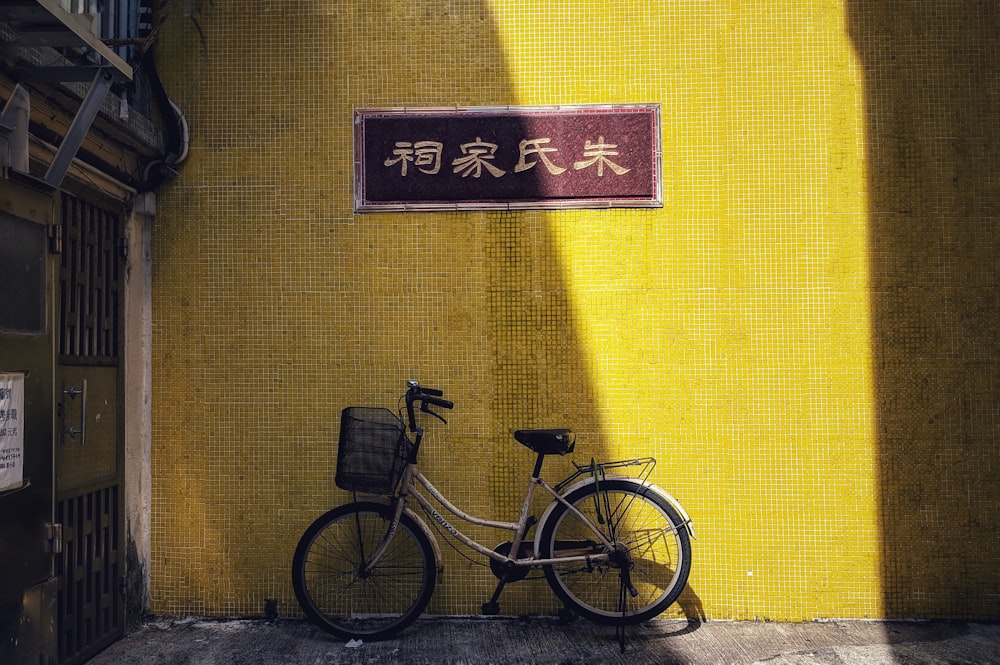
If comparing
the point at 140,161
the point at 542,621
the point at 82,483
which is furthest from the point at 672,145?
the point at 82,483

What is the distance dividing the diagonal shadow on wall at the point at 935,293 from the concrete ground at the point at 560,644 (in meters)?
0.36

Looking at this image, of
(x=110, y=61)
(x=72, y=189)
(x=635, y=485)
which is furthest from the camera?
(x=635, y=485)

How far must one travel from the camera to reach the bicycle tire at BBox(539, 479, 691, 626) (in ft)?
14.0

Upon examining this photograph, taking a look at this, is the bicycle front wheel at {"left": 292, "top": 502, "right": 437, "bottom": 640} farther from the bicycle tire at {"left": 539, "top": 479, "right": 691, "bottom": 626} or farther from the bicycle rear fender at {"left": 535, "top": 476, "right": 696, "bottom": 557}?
the bicycle tire at {"left": 539, "top": 479, "right": 691, "bottom": 626}

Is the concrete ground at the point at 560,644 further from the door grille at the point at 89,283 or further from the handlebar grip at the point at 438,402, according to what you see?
the door grille at the point at 89,283

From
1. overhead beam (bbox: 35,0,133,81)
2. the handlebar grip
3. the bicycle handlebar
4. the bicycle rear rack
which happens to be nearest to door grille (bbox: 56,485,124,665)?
the bicycle handlebar

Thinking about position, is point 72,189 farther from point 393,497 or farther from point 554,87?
point 554,87

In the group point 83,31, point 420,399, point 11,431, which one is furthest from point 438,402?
point 83,31

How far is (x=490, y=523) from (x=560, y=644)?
814 mm

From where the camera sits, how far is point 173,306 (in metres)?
4.68

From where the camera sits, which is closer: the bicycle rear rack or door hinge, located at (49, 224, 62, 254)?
door hinge, located at (49, 224, 62, 254)

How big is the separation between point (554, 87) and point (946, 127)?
261 cm

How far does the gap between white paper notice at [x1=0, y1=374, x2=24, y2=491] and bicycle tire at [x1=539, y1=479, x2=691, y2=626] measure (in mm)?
2745

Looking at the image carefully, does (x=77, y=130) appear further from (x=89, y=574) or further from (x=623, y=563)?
(x=623, y=563)
